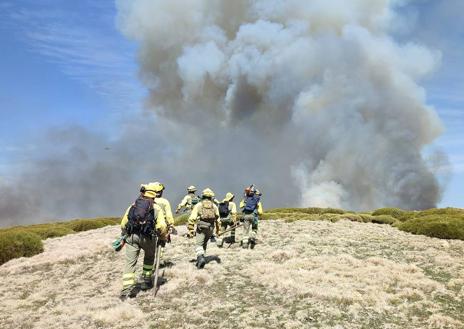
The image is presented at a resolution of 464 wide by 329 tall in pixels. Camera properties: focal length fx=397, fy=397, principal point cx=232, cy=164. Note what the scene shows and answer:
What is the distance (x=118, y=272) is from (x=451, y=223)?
2184 cm

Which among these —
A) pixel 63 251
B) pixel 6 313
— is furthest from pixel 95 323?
pixel 63 251

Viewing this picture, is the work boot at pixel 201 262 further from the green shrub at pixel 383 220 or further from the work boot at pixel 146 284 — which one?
the green shrub at pixel 383 220

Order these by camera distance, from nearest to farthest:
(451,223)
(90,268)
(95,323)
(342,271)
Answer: (95,323), (342,271), (90,268), (451,223)

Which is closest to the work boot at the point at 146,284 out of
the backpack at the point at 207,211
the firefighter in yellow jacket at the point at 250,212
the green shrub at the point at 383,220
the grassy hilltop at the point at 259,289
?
the grassy hilltop at the point at 259,289

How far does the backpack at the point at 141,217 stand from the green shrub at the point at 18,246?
15.9 m

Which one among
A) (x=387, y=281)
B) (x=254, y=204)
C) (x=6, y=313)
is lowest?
(x=6, y=313)

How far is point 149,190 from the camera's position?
Result: 555 inches

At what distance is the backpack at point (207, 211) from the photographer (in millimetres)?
17422

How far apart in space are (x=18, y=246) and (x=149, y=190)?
55.8 feet

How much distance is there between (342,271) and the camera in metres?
16.7

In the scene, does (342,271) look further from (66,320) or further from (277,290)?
(66,320)

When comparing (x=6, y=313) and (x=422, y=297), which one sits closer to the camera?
(x=422, y=297)

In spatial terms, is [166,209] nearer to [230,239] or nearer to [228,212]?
[228,212]

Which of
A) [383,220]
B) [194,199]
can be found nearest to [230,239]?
[194,199]
